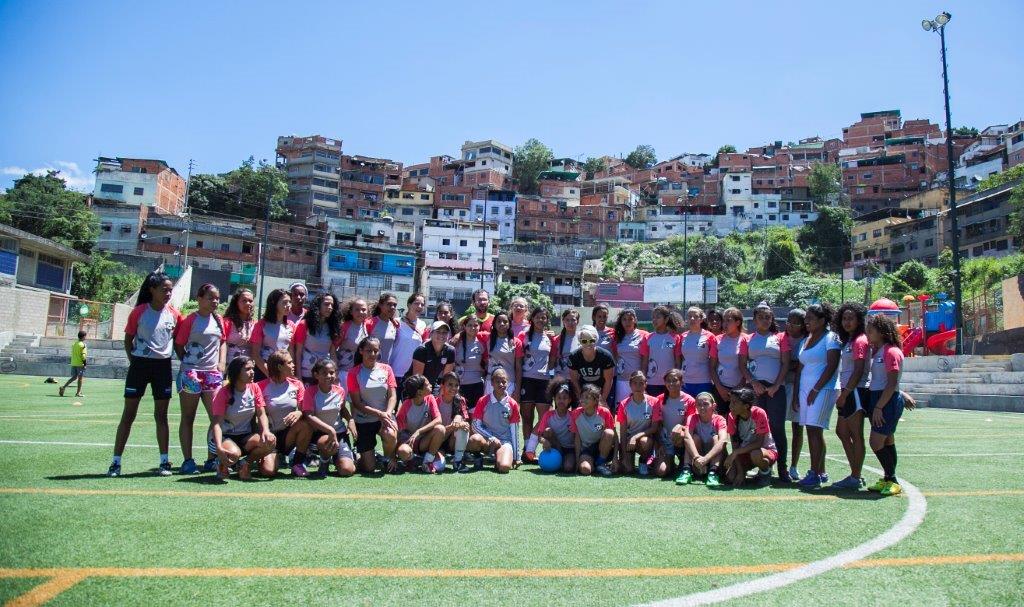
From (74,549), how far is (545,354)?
574cm

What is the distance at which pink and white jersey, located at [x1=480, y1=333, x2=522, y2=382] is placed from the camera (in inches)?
338

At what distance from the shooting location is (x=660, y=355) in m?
8.36

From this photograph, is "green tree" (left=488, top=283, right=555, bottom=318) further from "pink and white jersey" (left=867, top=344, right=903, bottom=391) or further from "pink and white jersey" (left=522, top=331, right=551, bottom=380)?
"pink and white jersey" (left=867, top=344, right=903, bottom=391)

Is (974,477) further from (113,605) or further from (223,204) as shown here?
(223,204)

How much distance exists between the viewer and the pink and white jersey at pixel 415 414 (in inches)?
299

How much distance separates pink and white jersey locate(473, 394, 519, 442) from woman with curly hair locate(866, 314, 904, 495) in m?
3.77

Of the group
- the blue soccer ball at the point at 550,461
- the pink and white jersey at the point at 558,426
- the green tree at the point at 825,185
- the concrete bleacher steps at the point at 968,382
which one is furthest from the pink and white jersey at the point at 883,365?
the green tree at the point at 825,185

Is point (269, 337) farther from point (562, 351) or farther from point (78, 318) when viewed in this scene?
point (78, 318)

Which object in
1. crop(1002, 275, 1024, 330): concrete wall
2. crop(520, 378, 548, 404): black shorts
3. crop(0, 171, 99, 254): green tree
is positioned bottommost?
crop(520, 378, 548, 404): black shorts

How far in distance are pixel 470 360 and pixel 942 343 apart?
24391mm

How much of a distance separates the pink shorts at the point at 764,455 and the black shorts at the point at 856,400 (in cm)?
83

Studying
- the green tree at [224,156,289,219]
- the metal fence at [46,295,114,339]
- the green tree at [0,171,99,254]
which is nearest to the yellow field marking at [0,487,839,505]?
the metal fence at [46,295,114,339]

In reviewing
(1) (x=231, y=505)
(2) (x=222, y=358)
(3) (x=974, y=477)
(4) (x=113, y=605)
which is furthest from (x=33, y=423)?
(3) (x=974, y=477)

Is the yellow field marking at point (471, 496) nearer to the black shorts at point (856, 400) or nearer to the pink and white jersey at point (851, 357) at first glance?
the black shorts at point (856, 400)
